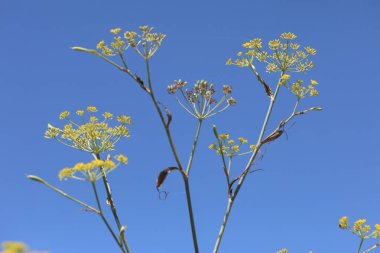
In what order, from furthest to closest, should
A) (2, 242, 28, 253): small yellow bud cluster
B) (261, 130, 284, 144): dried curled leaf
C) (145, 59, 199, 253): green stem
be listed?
(261, 130, 284, 144): dried curled leaf, (145, 59, 199, 253): green stem, (2, 242, 28, 253): small yellow bud cluster

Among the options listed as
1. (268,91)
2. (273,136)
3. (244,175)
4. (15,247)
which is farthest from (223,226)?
(15,247)

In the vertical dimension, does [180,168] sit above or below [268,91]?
below

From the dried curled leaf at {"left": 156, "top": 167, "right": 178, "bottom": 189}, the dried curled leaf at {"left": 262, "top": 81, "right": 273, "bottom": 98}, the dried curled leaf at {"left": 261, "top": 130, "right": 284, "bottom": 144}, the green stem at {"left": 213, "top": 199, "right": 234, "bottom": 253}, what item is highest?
the dried curled leaf at {"left": 262, "top": 81, "right": 273, "bottom": 98}

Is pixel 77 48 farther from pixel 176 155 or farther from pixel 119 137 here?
pixel 119 137

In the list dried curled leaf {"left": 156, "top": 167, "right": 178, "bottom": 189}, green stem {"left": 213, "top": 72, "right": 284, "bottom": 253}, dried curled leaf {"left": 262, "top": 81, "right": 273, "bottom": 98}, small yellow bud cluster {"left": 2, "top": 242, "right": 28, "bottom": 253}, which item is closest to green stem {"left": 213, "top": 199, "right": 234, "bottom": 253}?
green stem {"left": 213, "top": 72, "right": 284, "bottom": 253}

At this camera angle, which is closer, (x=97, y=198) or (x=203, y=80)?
(x=97, y=198)

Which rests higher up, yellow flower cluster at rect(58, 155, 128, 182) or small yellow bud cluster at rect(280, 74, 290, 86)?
small yellow bud cluster at rect(280, 74, 290, 86)

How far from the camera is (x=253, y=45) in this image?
827 cm

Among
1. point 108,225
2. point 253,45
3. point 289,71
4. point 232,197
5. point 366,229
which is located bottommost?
point 108,225

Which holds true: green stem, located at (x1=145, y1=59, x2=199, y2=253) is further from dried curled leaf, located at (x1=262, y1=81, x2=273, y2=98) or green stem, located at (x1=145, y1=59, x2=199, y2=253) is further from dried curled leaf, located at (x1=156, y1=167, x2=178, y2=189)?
dried curled leaf, located at (x1=262, y1=81, x2=273, y2=98)

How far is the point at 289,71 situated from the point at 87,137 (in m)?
3.65

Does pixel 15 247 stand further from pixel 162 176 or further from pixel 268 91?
pixel 268 91

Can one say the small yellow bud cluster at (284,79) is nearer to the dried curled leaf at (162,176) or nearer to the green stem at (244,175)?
the green stem at (244,175)

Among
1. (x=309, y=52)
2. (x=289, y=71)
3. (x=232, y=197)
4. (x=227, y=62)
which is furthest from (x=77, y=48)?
(x=309, y=52)
